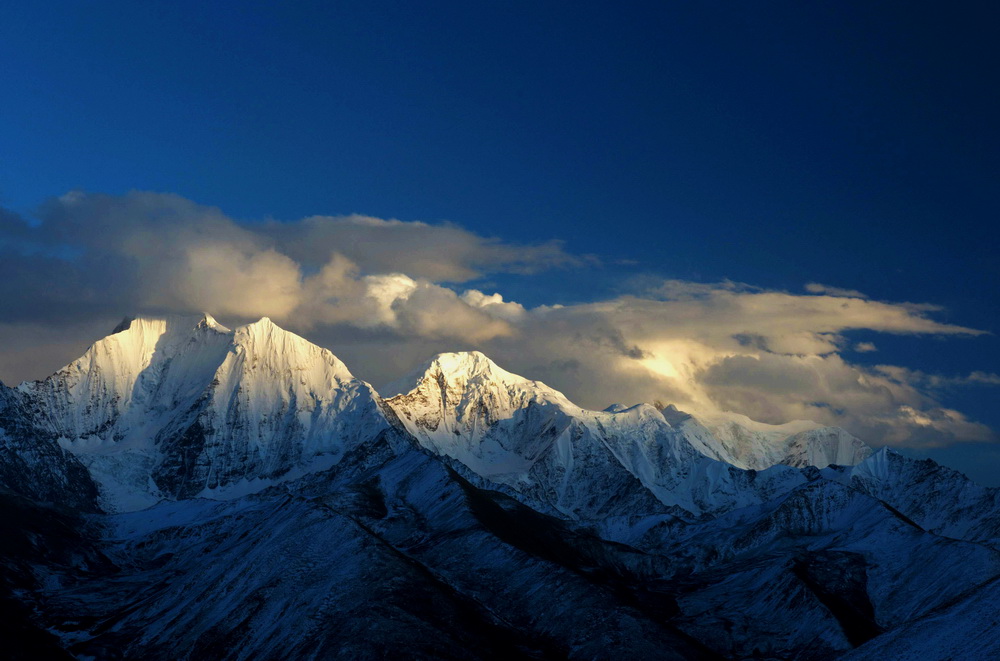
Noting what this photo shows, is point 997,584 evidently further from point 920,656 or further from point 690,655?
point 690,655

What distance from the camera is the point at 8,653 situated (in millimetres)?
198750

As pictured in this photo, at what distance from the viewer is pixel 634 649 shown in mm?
196125

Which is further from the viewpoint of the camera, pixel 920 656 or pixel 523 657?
pixel 523 657

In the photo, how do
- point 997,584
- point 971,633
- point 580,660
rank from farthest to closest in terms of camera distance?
point 580,660, point 997,584, point 971,633

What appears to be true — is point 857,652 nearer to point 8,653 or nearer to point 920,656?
point 920,656

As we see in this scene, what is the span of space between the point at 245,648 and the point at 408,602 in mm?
29435

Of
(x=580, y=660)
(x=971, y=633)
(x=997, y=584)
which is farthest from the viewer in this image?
(x=580, y=660)

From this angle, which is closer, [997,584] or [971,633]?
[971,633]

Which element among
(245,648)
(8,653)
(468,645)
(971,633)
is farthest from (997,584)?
(8,653)

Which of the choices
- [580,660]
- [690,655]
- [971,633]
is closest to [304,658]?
[580,660]

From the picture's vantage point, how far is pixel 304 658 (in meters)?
186

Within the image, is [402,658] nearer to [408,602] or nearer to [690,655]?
[408,602]

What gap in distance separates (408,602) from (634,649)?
39654 mm

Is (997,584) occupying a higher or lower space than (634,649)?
higher
